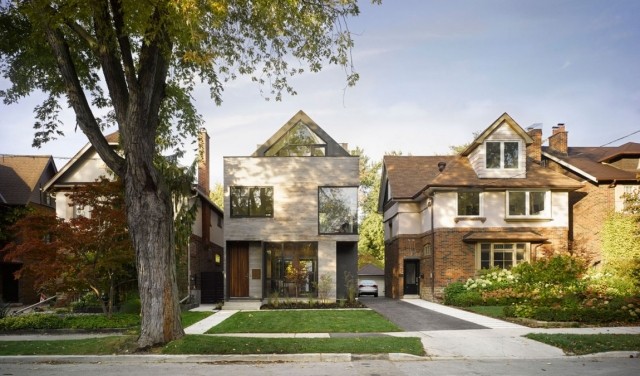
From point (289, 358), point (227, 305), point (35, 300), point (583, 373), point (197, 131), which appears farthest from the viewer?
point (35, 300)

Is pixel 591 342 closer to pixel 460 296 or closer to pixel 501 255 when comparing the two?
pixel 460 296

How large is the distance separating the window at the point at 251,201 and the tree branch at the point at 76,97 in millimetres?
14782

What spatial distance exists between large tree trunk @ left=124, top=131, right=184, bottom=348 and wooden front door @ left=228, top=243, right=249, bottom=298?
50.9 ft

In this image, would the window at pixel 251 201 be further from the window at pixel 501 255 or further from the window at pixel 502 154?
the window at pixel 502 154

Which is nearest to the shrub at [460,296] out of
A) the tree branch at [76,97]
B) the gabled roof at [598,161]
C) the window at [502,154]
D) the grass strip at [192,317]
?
the window at [502,154]

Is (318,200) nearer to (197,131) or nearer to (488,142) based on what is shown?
(488,142)

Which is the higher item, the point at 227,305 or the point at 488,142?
the point at 488,142

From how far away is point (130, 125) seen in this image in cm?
1225

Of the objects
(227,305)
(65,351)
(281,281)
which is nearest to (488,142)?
(281,281)

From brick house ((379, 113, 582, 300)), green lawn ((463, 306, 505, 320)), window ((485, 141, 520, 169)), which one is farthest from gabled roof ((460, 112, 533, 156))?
green lawn ((463, 306, 505, 320))

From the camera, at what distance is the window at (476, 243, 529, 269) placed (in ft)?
91.2

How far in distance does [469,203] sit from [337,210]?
672cm

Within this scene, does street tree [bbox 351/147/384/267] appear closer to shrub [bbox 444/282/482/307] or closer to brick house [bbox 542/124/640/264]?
brick house [bbox 542/124/640/264]

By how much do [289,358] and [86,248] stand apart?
9549mm
